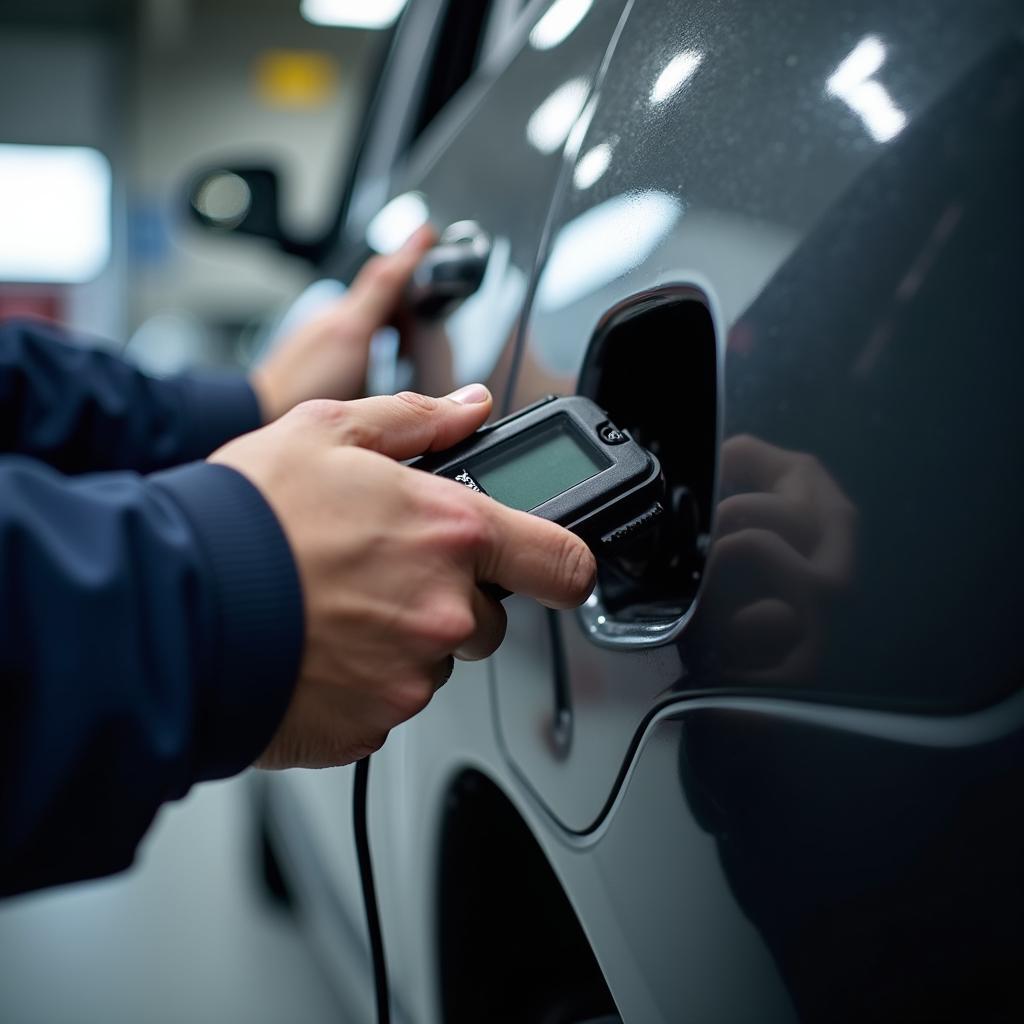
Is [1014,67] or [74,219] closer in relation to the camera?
[1014,67]

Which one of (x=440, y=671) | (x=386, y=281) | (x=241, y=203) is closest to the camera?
(x=440, y=671)

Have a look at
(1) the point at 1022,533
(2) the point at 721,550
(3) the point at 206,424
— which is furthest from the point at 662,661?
(3) the point at 206,424

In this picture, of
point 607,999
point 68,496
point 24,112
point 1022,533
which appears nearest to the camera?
point 1022,533

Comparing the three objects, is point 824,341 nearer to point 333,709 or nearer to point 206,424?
point 333,709

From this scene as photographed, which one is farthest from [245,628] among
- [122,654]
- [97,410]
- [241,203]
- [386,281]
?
[241,203]

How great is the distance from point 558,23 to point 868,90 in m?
0.34

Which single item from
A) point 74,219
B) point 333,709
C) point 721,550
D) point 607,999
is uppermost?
point 721,550

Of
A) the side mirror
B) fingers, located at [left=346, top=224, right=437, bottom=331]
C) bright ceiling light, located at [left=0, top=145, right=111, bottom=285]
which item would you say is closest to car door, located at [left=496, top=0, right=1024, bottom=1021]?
fingers, located at [left=346, top=224, right=437, bottom=331]

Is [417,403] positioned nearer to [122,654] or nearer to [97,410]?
[122,654]

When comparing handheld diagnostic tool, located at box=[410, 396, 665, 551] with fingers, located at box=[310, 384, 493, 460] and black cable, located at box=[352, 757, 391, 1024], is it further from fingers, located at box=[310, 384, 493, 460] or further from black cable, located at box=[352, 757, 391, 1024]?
black cable, located at box=[352, 757, 391, 1024]

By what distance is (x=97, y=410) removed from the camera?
3.48ft

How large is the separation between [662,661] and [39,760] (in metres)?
0.26

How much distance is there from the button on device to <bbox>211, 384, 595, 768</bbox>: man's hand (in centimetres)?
6

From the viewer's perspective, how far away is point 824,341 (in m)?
0.39
